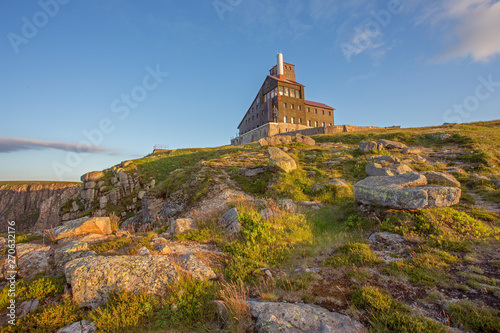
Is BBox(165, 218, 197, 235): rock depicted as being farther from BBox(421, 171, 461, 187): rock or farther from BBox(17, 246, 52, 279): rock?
BBox(421, 171, 461, 187): rock

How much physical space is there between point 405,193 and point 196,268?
25.3 ft

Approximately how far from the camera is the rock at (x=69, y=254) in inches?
223

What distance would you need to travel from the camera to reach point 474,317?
3582 millimetres

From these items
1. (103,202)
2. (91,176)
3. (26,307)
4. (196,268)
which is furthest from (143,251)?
(91,176)

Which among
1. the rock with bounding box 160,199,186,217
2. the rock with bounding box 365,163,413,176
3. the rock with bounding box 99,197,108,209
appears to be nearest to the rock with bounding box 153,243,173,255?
the rock with bounding box 160,199,186,217

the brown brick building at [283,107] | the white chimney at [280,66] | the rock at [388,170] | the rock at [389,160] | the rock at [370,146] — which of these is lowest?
the rock at [388,170]

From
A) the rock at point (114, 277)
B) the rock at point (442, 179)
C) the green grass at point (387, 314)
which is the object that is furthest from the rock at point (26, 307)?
the rock at point (442, 179)

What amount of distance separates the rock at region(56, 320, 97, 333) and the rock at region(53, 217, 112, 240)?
16.3ft

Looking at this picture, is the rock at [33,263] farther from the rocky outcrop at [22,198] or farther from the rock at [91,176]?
the rocky outcrop at [22,198]

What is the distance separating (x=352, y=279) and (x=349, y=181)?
10372mm

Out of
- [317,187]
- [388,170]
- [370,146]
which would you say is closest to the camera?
[388,170]

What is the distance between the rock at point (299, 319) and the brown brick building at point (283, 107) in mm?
50609

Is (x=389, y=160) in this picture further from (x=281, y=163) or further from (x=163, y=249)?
(x=163, y=249)

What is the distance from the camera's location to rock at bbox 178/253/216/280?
526 cm
